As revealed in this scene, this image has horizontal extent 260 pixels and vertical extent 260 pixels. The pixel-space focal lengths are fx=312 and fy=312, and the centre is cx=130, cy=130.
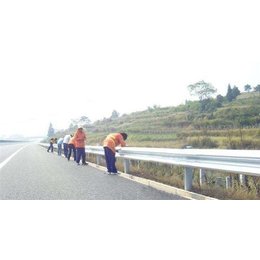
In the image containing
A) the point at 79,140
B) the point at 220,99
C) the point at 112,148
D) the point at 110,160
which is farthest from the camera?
the point at 220,99

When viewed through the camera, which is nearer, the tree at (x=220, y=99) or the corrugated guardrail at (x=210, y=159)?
the corrugated guardrail at (x=210, y=159)

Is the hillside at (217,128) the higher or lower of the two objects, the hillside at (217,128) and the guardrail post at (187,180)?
the higher

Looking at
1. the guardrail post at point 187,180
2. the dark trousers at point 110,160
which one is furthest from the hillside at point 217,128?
the guardrail post at point 187,180

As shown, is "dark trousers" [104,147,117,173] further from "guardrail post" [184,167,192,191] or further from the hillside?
the hillside

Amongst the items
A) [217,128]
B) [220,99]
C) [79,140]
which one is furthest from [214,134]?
[79,140]

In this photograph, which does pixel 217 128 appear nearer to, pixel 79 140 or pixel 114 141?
pixel 79 140

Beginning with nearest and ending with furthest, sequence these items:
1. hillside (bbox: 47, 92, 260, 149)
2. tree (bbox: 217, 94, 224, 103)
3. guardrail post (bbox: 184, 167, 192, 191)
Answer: guardrail post (bbox: 184, 167, 192, 191)
hillside (bbox: 47, 92, 260, 149)
tree (bbox: 217, 94, 224, 103)

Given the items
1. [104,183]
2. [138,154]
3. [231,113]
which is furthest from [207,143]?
[104,183]

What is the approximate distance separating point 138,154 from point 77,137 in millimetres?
4855

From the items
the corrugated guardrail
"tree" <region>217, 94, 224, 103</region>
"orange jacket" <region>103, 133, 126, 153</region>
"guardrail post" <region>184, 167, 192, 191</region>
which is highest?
"tree" <region>217, 94, 224, 103</region>

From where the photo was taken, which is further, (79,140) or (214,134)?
(214,134)

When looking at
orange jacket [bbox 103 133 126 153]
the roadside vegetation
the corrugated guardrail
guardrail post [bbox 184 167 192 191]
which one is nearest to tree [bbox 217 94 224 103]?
the roadside vegetation

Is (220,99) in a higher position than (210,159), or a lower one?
higher

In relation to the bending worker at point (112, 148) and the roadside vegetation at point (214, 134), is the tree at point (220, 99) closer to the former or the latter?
the roadside vegetation at point (214, 134)
